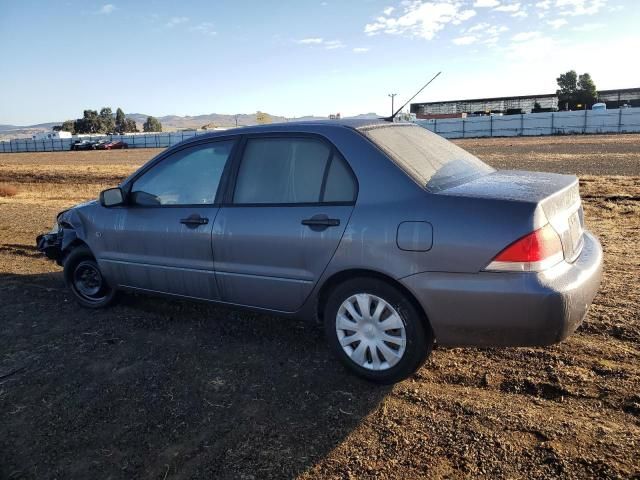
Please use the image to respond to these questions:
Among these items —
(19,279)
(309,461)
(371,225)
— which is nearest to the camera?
(309,461)

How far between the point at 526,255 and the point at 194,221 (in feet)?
8.29

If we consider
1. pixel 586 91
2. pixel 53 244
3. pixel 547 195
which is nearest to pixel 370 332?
pixel 547 195

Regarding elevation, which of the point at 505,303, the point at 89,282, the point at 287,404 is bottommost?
the point at 287,404

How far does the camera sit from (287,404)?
321cm

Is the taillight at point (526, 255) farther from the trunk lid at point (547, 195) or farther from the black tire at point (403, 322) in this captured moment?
the black tire at point (403, 322)

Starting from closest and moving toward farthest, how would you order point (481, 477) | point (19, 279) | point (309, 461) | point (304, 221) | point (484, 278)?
point (481, 477)
point (309, 461)
point (484, 278)
point (304, 221)
point (19, 279)

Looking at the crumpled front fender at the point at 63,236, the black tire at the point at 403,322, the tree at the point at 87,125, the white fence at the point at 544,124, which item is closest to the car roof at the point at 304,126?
the black tire at the point at 403,322

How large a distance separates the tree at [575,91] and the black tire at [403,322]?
271ft

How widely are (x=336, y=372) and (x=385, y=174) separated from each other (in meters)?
1.44

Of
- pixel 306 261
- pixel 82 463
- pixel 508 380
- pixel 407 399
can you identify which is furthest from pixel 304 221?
pixel 82 463

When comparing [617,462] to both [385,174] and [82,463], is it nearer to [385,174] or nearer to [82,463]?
[385,174]

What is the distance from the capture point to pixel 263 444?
2828mm

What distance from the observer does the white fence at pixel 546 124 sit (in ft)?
149

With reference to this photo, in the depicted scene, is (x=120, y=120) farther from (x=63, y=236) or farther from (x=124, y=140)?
(x=63, y=236)
